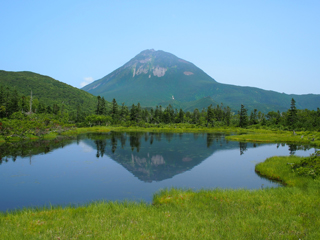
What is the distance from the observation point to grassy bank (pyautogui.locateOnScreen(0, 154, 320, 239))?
7.71 m

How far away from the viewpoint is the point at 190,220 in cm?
923

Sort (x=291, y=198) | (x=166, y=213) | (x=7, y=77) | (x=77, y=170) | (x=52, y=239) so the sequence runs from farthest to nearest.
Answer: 1. (x=7, y=77)
2. (x=77, y=170)
3. (x=291, y=198)
4. (x=166, y=213)
5. (x=52, y=239)

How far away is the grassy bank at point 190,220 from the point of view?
25.3ft

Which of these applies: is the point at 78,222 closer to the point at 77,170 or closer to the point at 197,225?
the point at 197,225

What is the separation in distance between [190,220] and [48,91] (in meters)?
178

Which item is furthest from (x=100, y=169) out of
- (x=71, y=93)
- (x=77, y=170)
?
(x=71, y=93)

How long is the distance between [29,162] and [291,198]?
27682 mm

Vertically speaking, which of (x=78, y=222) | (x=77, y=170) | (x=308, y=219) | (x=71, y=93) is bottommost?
(x=77, y=170)

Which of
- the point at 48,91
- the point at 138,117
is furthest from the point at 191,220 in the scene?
the point at 48,91

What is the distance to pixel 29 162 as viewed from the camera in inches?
1046

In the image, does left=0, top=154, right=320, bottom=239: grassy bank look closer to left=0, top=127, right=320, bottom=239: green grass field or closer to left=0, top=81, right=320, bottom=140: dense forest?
left=0, top=127, right=320, bottom=239: green grass field

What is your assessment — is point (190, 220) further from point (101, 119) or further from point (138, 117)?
point (138, 117)

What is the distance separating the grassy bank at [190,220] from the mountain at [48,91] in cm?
14539

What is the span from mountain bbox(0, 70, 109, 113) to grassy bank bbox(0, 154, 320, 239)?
14539 cm
